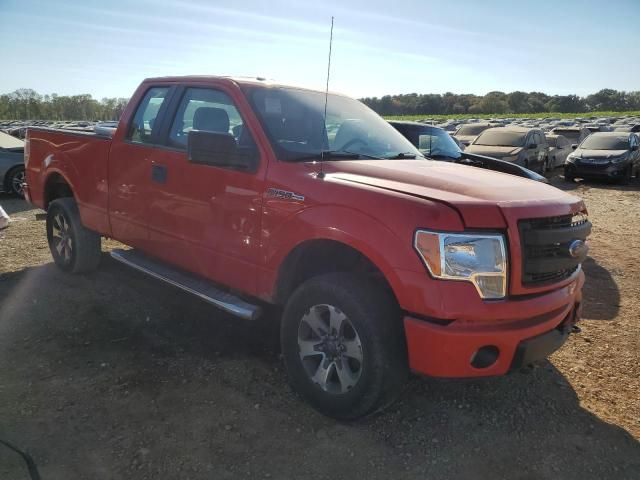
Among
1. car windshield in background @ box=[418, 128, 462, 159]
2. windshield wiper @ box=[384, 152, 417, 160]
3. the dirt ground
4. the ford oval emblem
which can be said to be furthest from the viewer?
car windshield in background @ box=[418, 128, 462, 159]

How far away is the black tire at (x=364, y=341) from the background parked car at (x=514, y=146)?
10706mm

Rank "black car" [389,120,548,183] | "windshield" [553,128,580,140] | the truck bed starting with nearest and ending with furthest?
the truck bed < "black car" [389,120,548,183] < "windshield" [553,128,580,140]

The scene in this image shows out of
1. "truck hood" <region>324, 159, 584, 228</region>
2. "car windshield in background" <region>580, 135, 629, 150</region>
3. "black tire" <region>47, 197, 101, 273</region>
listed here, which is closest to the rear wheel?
"black tire" <region>47, 197, 101, 273</region>

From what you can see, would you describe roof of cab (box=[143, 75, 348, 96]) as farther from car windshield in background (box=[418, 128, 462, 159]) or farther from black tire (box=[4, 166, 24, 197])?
black tire (box=[4, 166, 24, 197])

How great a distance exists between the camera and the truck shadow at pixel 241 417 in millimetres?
2584

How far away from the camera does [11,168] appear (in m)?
9.98

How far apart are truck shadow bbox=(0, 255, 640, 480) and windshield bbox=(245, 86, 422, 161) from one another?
1616 mm

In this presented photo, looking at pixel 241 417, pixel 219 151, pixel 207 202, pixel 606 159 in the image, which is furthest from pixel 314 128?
pixel 606 159

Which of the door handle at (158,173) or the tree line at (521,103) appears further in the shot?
the tree line at (521,103)

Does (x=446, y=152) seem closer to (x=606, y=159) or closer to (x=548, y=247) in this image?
(x=548, y=247)

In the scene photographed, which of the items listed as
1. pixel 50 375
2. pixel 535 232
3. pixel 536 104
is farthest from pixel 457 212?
pixel 536 104

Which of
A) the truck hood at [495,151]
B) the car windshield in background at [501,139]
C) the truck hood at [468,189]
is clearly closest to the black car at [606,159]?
the car windshield in background at [501,139]

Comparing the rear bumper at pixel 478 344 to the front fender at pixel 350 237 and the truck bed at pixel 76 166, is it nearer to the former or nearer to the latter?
the front fender at pixel 350 237

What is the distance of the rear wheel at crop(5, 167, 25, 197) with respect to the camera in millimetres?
9969
